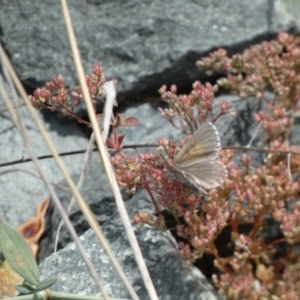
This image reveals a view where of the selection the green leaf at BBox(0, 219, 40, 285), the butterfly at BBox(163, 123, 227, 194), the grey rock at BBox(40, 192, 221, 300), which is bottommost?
the grey rock at BBox(40, 192, 221, 300)

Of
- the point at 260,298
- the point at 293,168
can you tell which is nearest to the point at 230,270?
the point at 260,298

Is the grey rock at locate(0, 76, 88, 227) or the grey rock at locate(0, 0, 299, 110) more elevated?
the grey rock at locate(0, 0, 299, 110)

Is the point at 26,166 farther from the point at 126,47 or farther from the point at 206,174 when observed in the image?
the point at 206,174

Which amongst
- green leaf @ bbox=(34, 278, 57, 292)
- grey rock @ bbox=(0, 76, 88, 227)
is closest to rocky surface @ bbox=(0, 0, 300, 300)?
grey rock @ bbox=(0, 76, 88, 227)

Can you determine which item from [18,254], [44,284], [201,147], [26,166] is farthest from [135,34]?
[44,284]

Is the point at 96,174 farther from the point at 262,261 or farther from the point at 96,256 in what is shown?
the point at 262,261

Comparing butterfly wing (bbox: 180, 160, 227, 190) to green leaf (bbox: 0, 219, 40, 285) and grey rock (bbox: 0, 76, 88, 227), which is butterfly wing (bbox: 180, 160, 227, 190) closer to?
green leaf (bbox: 0, 219, 40, 285)
